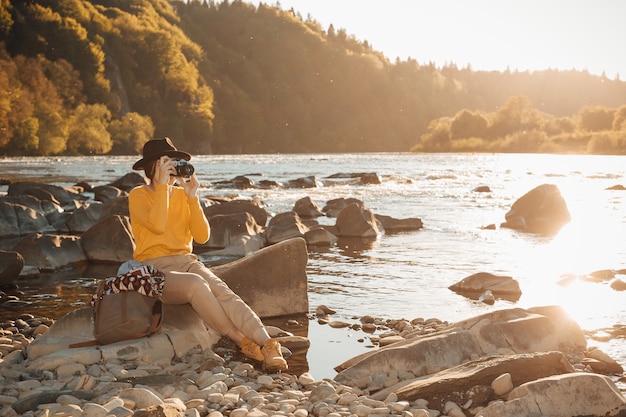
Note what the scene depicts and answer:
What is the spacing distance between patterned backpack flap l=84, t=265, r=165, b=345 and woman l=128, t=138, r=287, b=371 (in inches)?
8.4

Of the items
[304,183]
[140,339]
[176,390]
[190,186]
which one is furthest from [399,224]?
[304,183]

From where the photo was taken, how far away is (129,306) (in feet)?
21.5

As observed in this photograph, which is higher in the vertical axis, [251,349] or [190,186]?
[190,186]

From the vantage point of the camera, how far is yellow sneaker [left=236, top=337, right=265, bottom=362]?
6.62m

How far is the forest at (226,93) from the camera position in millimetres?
74500

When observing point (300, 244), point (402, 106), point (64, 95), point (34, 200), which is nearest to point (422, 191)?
point (34, 200)

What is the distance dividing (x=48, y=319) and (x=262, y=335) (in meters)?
3.21

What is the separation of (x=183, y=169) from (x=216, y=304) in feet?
A: 4.44

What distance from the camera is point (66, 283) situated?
1103cm

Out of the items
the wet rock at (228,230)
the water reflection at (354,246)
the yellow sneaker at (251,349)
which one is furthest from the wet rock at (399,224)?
the yellow sneaker at (251,349)

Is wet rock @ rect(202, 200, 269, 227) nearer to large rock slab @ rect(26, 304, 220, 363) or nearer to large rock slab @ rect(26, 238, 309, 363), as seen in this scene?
large rock slab @ rect(26, 238, 309, 363)

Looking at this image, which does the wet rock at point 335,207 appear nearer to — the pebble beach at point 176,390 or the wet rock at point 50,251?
the wet rock at point 50,251

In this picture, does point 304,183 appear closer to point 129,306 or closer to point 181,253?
point 181,253

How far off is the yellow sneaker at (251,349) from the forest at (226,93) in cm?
6046
